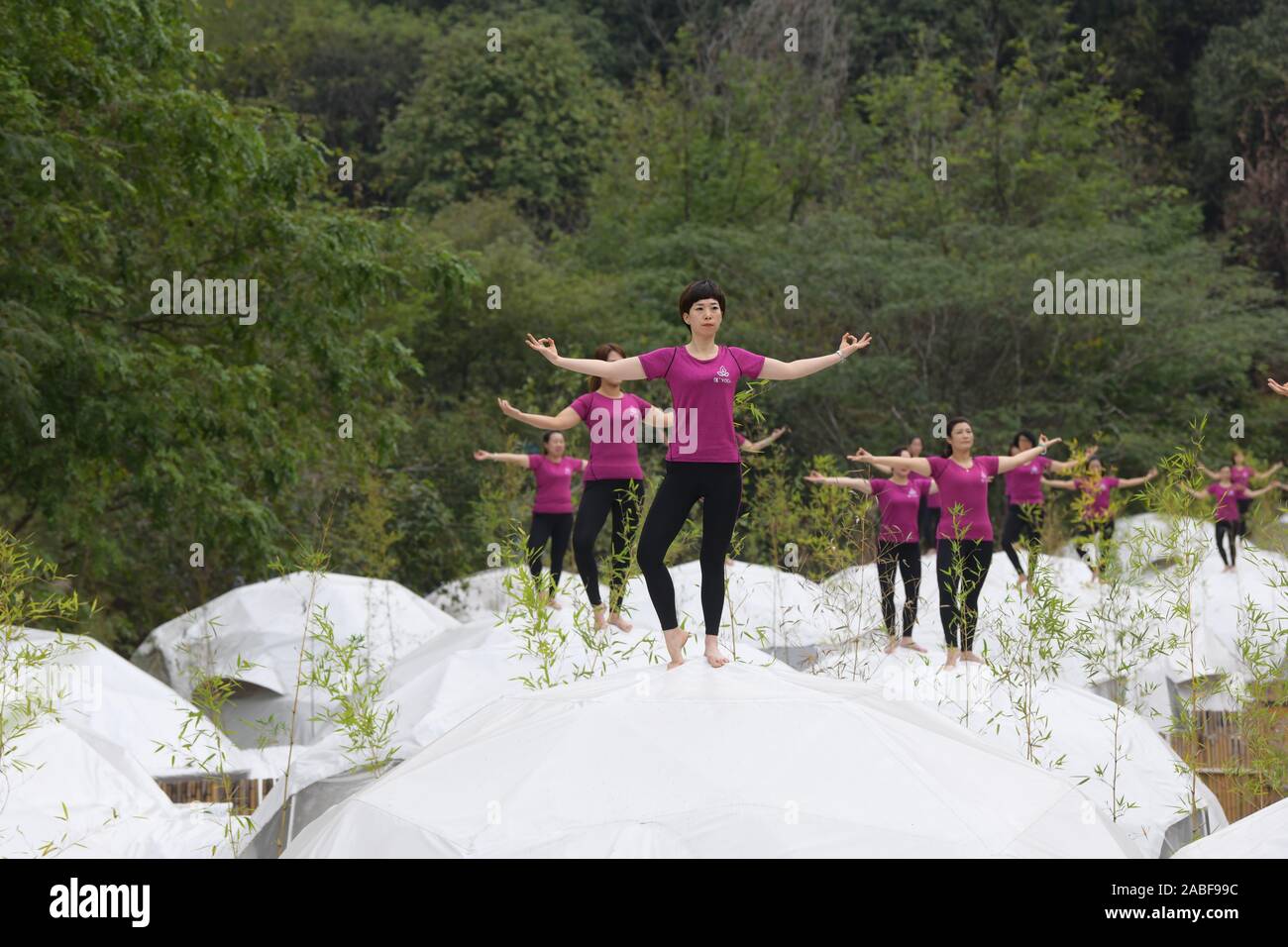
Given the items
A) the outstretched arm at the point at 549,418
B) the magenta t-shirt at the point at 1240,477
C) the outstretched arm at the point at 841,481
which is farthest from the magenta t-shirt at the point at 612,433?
the magenta t-shirt at the point at 1240,477

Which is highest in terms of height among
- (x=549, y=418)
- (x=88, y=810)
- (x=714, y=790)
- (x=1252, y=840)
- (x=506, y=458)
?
(x=549, y=418)

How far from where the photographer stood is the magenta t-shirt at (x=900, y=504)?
10961 mm

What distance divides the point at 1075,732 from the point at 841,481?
2.17 metres

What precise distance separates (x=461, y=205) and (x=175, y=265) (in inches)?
655

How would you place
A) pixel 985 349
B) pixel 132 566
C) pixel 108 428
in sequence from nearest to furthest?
pixel 108 428, pixel 132 566, pixel 985 349

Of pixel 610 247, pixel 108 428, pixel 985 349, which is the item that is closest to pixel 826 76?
pixel 610 247

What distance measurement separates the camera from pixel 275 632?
15.0 m

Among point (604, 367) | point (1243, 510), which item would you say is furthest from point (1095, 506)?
point (604, 367)

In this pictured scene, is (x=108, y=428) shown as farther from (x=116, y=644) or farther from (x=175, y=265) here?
(x=116, y=644)

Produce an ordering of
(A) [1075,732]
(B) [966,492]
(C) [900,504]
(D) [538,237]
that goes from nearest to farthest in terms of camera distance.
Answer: (A) [1075,732] < (B) [966,492] < (C) [900,504] < (D) [538,237]

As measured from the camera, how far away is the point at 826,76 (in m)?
34.5

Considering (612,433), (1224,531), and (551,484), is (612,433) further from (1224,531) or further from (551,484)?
(1224,531)

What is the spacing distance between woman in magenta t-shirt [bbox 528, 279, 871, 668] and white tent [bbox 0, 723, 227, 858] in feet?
6.85

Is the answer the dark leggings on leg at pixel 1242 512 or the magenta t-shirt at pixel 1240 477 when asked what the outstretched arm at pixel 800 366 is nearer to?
the magenta t-shirt at pixel 1240 477
